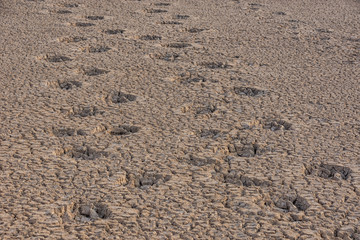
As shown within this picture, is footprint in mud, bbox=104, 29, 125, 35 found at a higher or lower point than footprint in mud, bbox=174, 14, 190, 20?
lower

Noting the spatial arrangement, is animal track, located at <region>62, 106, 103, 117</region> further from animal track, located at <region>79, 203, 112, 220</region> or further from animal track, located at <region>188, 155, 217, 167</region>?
animal track, located at <region>79, 203, 112, 220</region>

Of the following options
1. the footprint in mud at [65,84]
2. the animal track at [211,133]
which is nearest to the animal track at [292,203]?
the animal track at [211,133]

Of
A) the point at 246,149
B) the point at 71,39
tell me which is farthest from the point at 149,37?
the point at 246,149

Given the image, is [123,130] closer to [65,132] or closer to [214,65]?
[65,132]

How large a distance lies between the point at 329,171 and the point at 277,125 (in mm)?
406

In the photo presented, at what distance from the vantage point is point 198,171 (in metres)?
1.90

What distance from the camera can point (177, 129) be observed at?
2225 millimetres

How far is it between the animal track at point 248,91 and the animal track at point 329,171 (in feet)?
2.49

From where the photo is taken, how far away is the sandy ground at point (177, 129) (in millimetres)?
1629

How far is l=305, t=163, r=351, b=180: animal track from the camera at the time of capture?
1905mm

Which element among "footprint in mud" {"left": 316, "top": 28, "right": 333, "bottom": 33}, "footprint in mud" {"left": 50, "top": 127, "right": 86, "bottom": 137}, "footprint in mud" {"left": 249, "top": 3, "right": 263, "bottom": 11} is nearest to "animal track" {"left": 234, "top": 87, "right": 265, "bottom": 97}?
"footprint in mud" {"left": 50, "top": 127, "right": 86, "bottom": 137}

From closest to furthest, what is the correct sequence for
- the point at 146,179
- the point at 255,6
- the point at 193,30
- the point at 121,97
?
1. the point at 146,179
2. the point at 121,97
3. the point at 193,30
4. the point at 255,6

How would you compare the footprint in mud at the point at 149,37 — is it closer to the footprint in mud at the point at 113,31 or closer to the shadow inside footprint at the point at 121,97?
the footprint in mud at the point at 113,31

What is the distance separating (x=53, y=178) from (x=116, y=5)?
9.45ft
